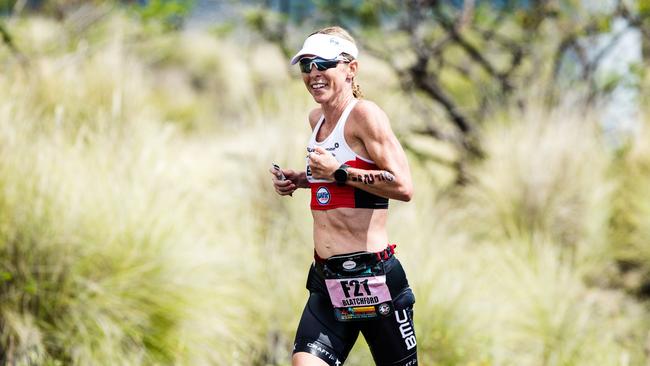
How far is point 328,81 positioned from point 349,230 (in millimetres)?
579

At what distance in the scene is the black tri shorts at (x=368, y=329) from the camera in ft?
11.1

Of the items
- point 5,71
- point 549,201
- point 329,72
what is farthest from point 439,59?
point 329,72

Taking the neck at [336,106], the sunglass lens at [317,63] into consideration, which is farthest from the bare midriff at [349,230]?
the sunglass lens at [317,63]

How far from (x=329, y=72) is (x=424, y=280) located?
2.92m

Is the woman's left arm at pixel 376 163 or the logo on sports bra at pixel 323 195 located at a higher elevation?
the woman's left arm at pixel 376 163

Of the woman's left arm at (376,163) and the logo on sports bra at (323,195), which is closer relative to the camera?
the woman's left arm at (376,163)

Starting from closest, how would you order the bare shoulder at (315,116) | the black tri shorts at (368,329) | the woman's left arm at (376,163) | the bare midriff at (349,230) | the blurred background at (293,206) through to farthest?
the woman's left arm at (376,163) < the bare midriff at (349,230) < the black tri shorts at (368,329) < the bare shoulder at (315,116) < the blurred background at (293,206)

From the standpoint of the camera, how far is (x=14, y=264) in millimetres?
5047

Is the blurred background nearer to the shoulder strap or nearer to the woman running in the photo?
the woman running

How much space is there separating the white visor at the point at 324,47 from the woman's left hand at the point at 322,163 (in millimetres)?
353

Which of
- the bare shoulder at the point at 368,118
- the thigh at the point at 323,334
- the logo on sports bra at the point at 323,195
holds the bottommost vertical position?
the thigh at the point at 323,334

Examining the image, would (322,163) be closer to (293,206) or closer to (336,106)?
(336,106)

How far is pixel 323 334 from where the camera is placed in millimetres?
3420

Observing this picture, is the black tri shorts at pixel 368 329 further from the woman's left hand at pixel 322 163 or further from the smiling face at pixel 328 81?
the smiling face at pixel 328 81
